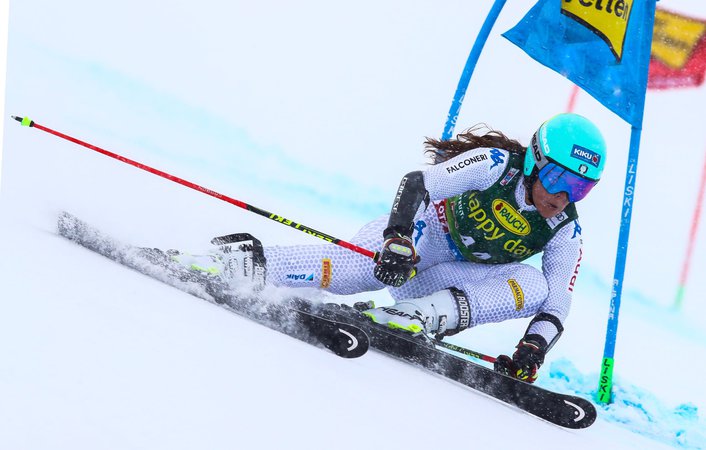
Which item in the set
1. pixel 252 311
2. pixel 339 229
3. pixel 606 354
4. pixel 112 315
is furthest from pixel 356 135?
pixel 112 315

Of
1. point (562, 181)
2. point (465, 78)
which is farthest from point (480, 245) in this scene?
point (465, 78)

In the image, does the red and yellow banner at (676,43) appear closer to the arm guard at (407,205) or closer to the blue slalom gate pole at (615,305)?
the blue slalom gate pole at (615,305)

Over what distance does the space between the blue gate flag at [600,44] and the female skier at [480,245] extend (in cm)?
94

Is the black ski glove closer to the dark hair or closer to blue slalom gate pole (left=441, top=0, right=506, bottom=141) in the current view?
the dark hair

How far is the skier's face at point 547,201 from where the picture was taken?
3.20 metres

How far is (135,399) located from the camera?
1.53 m

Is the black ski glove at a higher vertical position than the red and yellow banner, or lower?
lower

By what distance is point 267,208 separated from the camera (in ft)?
23.8

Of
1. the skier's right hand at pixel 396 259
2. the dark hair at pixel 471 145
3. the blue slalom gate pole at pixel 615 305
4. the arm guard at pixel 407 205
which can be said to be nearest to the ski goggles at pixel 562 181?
the dark hair at pixel 471 145

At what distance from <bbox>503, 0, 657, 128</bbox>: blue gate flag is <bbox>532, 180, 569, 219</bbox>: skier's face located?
1.11 meters

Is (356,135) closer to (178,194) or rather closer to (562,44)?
(178,194)

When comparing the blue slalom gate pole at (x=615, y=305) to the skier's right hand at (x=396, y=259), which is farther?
the blue slalom gate pole at (x=615, y=305)

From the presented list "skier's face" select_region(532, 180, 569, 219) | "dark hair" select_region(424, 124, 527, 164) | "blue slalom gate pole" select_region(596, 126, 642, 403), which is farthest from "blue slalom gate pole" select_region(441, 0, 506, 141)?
"skier's face" select_region(532, 180, 569, 219)

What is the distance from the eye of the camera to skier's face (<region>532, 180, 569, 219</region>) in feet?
10.5
